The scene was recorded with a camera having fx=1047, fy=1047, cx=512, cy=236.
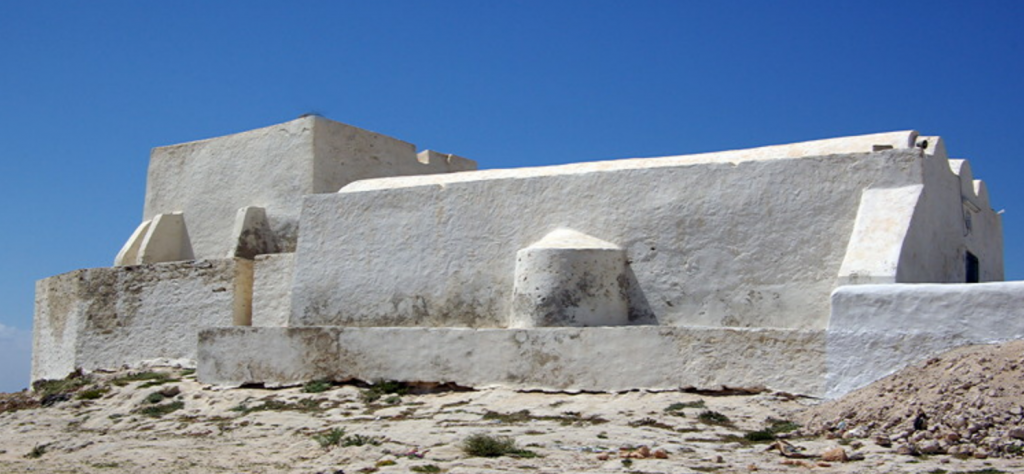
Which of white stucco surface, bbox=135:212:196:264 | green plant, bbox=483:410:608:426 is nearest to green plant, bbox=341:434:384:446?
green plant, bbox=483:410:608:426

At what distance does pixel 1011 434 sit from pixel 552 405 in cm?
397

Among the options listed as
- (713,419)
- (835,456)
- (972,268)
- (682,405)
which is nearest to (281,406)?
(682,405)

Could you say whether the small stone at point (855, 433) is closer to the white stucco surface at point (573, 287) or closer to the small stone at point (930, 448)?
the small stone at point (930, 448)

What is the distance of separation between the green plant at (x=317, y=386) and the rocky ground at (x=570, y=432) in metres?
0.09

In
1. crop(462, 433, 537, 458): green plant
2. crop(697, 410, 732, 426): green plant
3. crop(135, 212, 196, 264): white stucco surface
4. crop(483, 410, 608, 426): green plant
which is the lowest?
crop(462, 433, 537, 458): green plant

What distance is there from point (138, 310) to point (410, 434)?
6.89 m

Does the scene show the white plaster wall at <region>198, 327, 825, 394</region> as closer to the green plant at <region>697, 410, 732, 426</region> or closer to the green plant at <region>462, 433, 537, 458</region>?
the green plant at <region>697, 410, 732, 426</region>

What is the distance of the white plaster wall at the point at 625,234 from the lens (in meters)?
10.0

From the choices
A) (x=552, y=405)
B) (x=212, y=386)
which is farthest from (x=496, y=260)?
(x=212, y=386)

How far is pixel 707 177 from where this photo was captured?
10.6 m

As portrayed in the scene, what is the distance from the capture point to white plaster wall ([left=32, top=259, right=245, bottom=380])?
44.1 ft

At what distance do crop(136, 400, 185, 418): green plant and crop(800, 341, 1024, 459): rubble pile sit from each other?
6.74 meters

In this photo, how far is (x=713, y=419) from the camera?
853 cm

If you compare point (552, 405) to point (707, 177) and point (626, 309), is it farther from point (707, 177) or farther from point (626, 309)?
point (707, 177)
